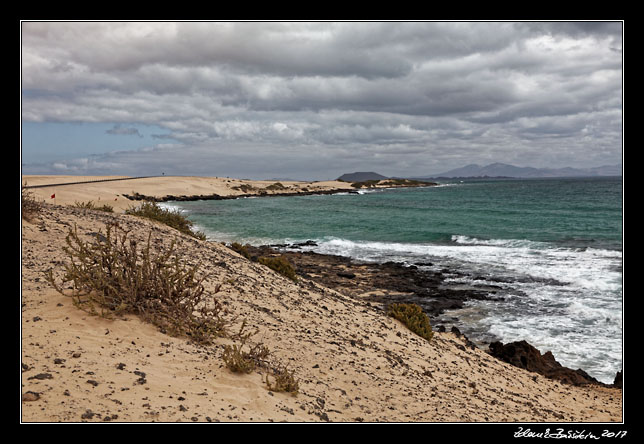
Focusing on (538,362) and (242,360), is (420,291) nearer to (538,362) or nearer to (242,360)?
(538,362)

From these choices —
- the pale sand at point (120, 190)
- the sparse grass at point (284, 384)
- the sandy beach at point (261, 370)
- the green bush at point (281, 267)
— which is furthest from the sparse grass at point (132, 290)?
the pale sand at point (120, 190)

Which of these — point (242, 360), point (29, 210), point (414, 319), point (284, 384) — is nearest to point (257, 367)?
point (242, 360)

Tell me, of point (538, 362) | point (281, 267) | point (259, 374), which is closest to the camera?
point (259, 374)

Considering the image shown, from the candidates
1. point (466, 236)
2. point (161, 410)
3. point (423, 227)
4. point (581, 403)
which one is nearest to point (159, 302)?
point (161, 410)

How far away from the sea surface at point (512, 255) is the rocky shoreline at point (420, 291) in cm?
66

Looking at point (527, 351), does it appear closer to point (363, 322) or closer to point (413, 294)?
point (363, 322)

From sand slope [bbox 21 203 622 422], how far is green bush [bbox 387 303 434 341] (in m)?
0.35

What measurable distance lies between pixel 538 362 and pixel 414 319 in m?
3.19

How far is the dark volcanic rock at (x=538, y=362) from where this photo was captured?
9695 millimetres

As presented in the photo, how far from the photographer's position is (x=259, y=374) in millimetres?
5508

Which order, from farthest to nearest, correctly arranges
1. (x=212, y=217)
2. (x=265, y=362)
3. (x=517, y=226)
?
(x=212, y=217) < (x=517, y=226) < (x=265, y=362)

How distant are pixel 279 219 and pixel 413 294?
1076 inches

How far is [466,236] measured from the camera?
100 feet

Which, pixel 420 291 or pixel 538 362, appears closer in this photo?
pixel 538 362
